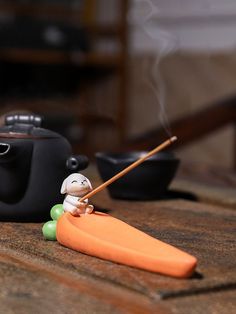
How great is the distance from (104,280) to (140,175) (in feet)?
2.25

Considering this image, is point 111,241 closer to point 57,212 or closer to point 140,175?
point 57,212

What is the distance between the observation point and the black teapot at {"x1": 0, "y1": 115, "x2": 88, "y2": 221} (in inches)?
50.6

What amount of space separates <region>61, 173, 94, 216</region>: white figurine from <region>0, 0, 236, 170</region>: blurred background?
307 centimetres

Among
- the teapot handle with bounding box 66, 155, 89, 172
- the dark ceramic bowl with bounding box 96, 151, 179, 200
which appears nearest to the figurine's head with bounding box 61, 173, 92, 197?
the teapot handle with bounding box 66, 155, 89, 172

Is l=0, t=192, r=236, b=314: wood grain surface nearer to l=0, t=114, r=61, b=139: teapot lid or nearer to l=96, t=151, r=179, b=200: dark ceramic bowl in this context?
l=0, t=114, r=61, b=139: teapot lid

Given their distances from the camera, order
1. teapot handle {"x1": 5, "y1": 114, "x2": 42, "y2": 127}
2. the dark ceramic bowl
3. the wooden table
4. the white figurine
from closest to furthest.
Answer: the wooden table → the white figurine → teapot handle {"x1": 5, "y1": 114, "x2": 42, "y2": 127} → the dark ceramic bowl

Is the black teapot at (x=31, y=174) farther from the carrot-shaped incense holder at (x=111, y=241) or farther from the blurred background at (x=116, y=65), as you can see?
the blurred background at (x=116, y=65)

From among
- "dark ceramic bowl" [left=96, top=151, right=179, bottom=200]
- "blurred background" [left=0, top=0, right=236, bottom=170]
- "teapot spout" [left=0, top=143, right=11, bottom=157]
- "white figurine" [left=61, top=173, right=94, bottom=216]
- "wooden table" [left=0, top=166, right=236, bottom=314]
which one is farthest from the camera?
"blurred background" [left=0, top=0, right=236, bottom=170]

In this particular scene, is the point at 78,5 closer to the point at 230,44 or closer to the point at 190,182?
the point at 230,44

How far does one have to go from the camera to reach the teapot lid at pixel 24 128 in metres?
1.32

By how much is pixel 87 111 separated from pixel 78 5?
77 cm

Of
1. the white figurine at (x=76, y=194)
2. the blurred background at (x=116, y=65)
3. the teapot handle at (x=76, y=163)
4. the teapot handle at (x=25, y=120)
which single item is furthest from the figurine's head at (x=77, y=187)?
the blurred background at (x=116, y=65)

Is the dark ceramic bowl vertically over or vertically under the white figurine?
under

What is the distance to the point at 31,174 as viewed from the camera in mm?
1302
